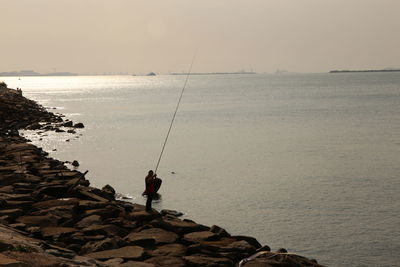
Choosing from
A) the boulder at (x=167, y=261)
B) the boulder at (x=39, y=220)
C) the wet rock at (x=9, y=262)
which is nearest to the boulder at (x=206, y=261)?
the boulder at (x=167, y=261)

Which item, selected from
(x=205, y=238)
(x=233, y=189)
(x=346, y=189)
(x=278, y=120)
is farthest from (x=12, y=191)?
(x=278, y=120)

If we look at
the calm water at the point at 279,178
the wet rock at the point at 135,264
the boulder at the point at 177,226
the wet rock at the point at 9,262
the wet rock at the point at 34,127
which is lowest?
the wet rock at the point at 9,262

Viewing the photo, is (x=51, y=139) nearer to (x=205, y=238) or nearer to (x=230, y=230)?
(x=230, y=230)

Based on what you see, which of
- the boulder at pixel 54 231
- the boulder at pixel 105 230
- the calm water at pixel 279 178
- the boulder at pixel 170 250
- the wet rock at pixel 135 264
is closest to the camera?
the wet rock at pixel 135 264

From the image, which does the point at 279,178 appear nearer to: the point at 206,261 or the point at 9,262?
the point at 206,261

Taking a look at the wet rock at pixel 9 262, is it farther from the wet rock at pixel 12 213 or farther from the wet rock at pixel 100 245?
the wet rock at pixel 12 213

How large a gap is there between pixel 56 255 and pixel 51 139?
102 feet

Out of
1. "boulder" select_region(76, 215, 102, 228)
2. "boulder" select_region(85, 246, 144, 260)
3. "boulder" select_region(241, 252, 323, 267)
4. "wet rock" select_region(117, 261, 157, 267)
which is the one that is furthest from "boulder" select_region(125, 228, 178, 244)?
"boulder" select_region(241, 252, 323, 267)

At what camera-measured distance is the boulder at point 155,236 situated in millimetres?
11125

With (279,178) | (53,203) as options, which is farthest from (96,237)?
(279,178)

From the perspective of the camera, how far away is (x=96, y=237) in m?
11.0

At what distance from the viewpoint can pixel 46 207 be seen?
13422 millimetres

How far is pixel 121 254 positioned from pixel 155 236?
5.58 ft

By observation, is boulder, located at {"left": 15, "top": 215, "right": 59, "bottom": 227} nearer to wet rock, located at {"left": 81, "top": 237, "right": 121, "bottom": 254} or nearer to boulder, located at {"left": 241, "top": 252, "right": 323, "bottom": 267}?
wet rock, located at {"left": 81, "top": 237, "right": 121, "bottom": 254}
